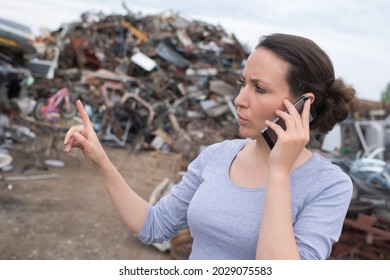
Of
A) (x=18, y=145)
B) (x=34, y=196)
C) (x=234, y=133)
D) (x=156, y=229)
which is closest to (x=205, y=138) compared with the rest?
(x=234, y=133)

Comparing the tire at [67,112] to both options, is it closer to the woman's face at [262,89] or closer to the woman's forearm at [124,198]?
the woman's forearm at [124,198]

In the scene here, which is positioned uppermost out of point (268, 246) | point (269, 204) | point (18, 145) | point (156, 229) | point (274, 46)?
point (274, 46)

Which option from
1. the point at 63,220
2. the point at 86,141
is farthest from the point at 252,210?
the point at 63,220

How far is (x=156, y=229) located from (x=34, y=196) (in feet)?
16.5

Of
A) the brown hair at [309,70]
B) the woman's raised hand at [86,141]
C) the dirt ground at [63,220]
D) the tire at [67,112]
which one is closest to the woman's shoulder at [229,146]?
the brown hair at [309,70]

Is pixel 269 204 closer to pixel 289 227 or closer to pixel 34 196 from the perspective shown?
pixel 289 227

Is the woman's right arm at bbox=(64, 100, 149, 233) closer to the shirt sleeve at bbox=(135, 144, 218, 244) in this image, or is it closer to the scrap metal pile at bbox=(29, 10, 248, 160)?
the shirt sleeve at bbox=(135, 144, 218, 244)

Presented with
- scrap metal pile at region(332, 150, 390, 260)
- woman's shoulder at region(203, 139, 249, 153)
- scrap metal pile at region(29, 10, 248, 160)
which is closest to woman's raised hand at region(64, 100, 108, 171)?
woman's shoulder at region(203, 139, 249, 153)

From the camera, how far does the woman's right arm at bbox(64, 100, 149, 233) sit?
1.56m

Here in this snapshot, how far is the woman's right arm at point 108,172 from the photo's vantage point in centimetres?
156

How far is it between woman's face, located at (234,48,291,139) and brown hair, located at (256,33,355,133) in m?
0.03

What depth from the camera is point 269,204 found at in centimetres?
120

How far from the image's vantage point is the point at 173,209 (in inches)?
66.6

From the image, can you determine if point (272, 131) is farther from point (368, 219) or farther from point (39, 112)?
point (39, 112)
